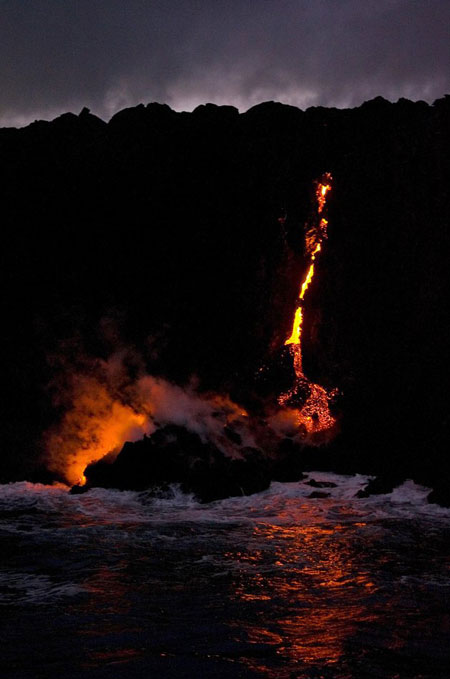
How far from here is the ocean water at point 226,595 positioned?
284 inches

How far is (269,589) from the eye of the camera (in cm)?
1025

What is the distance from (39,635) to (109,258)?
2378 cm

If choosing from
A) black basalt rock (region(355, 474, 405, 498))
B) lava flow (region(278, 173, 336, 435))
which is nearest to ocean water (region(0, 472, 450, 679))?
black basalt rock (region(355, 474, 405, 498))

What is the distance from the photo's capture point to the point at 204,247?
30.0m

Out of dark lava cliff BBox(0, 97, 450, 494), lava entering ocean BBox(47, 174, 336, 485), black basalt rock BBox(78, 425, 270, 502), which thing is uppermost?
dark lava cliff BBox(0, 97, 450, 494)

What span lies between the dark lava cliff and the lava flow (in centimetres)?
41

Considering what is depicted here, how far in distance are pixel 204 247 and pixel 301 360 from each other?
23.7 feet

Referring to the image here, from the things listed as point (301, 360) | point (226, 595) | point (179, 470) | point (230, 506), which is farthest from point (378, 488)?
point (226, 595)

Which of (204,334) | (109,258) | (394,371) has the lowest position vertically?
(394,371)

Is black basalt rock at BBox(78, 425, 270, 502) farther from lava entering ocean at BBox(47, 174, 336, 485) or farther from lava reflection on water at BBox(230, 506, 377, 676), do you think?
lava reflection on water at BBox(230, 506, 377, 676)

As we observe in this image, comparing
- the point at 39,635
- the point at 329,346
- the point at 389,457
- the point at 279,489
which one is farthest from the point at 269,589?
the point at 329,346

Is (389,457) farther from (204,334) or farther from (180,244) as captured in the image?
(180,244)

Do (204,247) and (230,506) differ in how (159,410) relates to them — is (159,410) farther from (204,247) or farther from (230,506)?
(230,506)

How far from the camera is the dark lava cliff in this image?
1155 inches
